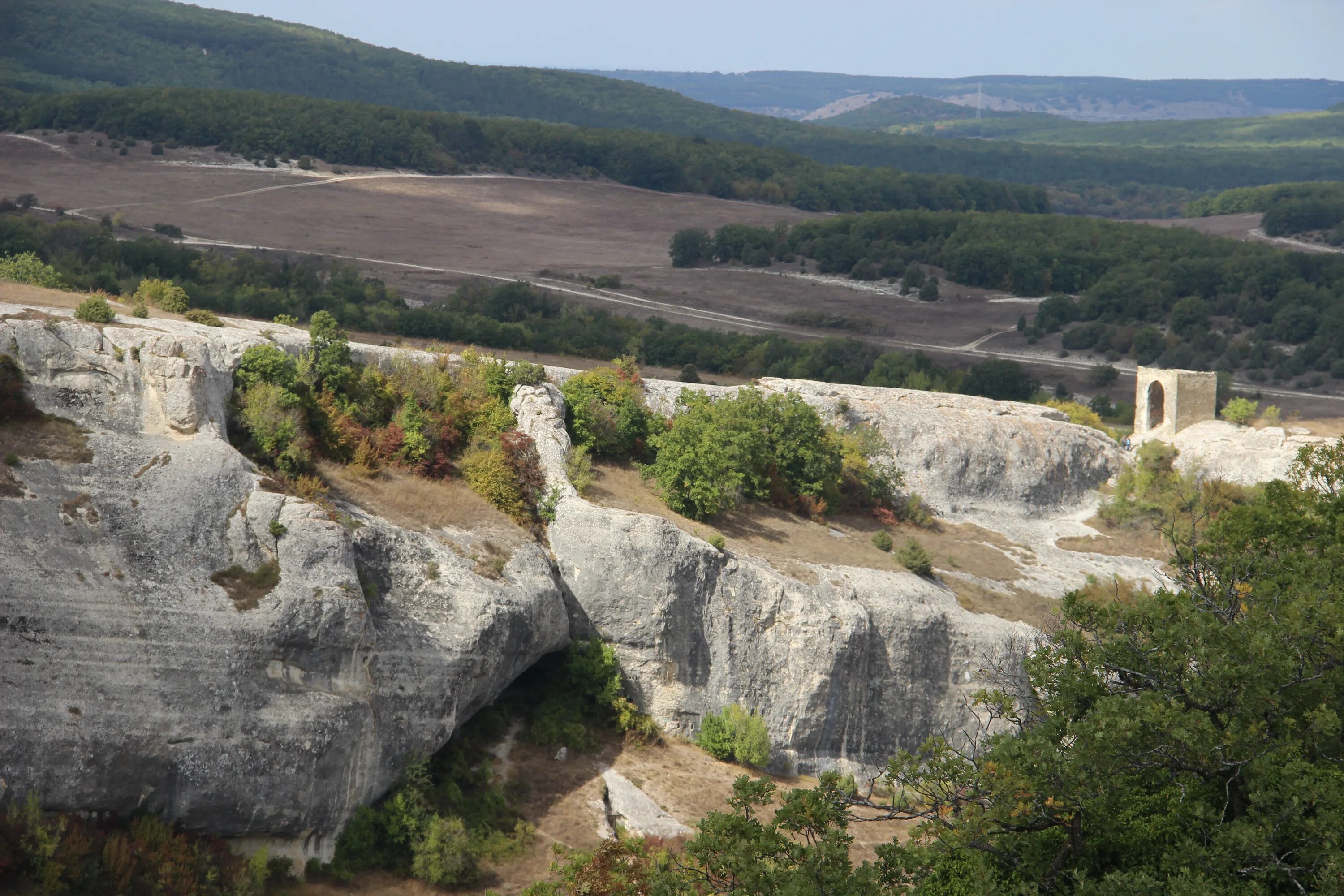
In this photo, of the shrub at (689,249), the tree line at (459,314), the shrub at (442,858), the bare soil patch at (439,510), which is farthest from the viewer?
the shrub at (689,249)

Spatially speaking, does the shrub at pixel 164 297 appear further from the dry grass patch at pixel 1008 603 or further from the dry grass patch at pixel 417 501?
the dry grass patch at pixel 1008 603

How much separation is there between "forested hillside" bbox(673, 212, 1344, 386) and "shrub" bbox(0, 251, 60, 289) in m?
63.2

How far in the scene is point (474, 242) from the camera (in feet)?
282

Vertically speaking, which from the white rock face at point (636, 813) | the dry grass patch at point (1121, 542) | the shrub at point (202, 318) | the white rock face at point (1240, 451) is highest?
the shrub at point (202, 318)

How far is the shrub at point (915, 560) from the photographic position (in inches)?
1200

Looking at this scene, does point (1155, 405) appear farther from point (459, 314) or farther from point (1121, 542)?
point (459, 314)

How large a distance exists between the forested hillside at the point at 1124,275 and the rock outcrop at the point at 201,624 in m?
66.4

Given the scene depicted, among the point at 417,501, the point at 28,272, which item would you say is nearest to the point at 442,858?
the point at 417,501

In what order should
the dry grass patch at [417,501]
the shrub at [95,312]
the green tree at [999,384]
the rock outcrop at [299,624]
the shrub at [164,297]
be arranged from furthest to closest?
the green tree at [999,384] < the shrub at [164,297] < the dry grass patch at [417,501] < the shrub at [95,312] < the rock outcrop at [299,624]

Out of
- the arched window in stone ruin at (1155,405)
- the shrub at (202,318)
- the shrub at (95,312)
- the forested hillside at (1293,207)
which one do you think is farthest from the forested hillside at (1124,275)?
the shrub at (95,312)

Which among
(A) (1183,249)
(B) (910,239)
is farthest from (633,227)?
(A) (1183,249)

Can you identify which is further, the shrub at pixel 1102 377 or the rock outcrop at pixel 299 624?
the shrub at pixel 1102 377

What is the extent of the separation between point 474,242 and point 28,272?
5540 cm

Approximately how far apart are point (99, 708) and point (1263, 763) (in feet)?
48.9
